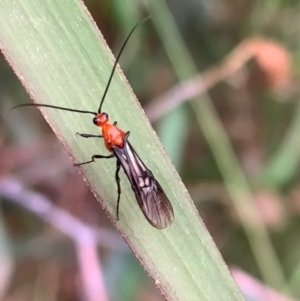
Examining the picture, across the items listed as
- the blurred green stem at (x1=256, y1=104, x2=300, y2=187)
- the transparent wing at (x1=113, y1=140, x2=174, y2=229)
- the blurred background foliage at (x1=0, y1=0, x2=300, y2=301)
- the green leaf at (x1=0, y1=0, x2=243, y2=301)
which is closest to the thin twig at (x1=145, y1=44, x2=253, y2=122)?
the blurred background foliage at (x1=0, y1=0, x2=300, y2=301)

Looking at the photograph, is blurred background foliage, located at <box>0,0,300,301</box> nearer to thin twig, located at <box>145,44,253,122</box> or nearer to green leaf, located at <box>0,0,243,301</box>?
thin twig, located at <box>145,44,253,122</box>

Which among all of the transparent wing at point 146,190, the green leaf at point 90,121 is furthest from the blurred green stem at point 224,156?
the green leaf at point 90,121

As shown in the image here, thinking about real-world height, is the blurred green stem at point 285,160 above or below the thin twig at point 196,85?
below

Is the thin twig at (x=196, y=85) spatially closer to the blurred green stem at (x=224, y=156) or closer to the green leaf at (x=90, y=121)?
the blurred green stem at (x=224, y=156)

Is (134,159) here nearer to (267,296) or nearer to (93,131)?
(93,131)

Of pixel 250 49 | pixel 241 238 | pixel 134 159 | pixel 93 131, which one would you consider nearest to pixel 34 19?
pixel 93 131

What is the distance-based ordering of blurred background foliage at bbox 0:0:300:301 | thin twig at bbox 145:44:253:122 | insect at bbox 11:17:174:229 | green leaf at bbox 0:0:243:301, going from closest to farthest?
green leaf at bbox 0:0:243:301 → insect at bbox 11:17:174:229 → thin twig at bbox 145:44:253:122 → blurred background foliage at bbox 0:0:300:301

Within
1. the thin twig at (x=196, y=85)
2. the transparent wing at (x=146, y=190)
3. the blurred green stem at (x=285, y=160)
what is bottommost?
the blurred green stem at (x=285, y=160)
